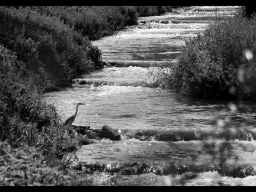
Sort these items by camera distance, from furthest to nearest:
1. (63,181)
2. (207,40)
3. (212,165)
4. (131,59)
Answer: (131,59) → (207,40) → (212,165) → (63,181)

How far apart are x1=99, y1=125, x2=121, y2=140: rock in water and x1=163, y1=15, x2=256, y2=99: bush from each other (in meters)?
3.99

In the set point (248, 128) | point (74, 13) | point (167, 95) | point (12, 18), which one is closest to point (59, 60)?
point (12, 18)

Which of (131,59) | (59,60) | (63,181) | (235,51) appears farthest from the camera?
(131,59)

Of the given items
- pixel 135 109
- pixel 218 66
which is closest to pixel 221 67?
pixel 218 66

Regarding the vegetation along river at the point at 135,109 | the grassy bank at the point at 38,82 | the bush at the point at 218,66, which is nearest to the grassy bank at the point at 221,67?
the bush at the point at 218,66

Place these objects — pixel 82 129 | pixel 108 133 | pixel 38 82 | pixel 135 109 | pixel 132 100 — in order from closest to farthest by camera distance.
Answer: pixel 108 133, pixel 82 129, pixel 135 109, pixel 132 100, pixel 38 82

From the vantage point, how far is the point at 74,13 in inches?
1048

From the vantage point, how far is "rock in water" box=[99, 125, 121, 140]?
1057cm

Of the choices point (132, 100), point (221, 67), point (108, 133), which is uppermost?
point (221, 67)

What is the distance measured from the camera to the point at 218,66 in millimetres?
14039

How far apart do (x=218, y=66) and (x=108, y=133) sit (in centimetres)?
453

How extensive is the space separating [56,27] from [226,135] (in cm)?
963

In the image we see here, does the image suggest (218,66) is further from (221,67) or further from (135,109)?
(135,109)

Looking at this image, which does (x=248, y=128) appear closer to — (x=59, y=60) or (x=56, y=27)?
(x=59, y=60)
